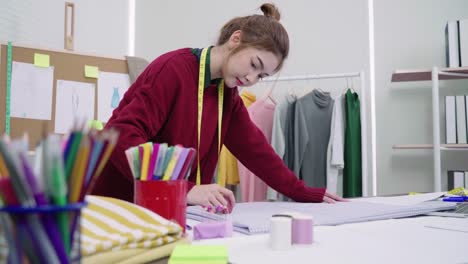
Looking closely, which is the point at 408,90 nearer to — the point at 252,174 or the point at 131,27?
the point at 252,174

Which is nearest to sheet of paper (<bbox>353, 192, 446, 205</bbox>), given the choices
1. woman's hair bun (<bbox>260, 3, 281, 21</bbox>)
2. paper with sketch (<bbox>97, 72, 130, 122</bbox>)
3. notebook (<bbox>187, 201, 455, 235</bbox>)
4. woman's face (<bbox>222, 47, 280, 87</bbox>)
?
notebook (<bbox>187, 201, 455, 235</bbox>)

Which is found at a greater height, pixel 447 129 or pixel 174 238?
pixel 447 129

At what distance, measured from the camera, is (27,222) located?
248 millimetres

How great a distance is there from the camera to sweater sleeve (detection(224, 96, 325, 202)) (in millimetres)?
1272

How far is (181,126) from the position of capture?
1086 millimetres

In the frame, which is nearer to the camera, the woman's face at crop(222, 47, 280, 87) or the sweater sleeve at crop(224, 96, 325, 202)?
the woman's face at crop(222, 47, 280, 87)

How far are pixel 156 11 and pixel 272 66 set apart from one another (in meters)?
2.48

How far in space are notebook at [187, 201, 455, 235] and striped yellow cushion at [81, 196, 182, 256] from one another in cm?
26

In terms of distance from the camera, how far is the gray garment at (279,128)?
258 centimetres

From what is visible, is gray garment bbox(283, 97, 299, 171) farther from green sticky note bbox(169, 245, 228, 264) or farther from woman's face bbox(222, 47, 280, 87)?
green sticky note bbox(169, 245, 228, 264)

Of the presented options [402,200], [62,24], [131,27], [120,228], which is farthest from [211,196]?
[131,27]

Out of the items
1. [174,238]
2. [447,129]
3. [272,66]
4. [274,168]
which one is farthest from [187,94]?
[447,129]

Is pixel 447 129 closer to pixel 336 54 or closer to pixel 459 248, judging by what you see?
pixel 336 54

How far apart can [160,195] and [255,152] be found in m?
0.73
